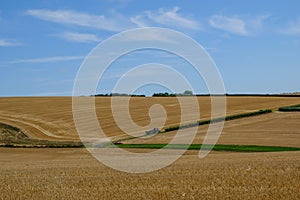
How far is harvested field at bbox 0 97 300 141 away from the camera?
57969 millimetres

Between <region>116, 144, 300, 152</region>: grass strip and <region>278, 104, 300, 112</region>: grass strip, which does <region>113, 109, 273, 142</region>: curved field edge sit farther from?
<region>116, 144, 300, 152</region>: grass strip

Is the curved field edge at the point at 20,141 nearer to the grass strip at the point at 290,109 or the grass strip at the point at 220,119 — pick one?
the grass strip at the point at 220,119

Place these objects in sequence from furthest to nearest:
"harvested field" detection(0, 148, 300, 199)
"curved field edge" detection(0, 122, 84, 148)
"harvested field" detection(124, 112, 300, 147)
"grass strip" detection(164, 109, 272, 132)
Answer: "grass strip" detection(164, 109, 272, 132) → "curved field edge" detection(0, 122, 84, 148) → "harvested field" detection(124, 112, 300, 147) → "harvested field" detection(0, 148, 300, 199)

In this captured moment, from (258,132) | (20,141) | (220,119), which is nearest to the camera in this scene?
(20,141)

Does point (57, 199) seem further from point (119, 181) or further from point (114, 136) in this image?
point (114, 136)

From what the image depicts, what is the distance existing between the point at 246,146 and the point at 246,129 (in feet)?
41.0

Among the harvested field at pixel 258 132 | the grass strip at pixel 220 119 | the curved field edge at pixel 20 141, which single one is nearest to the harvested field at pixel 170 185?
the harvested field at pixel 258 132

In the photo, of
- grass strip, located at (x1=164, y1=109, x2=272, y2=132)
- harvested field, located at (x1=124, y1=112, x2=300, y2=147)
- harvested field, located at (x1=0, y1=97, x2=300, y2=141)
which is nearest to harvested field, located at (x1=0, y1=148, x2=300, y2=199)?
harvested field, located at (x1=124, y1=112, x2=300, y2=147)

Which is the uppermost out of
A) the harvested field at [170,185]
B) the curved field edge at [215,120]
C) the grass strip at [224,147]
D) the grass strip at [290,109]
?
the grass strip at [290,109]

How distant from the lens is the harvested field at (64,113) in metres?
58.0

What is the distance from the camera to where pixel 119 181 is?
16062 millimetres

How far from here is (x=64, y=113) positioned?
71.0 m

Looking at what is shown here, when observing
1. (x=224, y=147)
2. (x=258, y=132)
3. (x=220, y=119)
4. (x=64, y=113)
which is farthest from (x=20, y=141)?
(x=258, y=132)

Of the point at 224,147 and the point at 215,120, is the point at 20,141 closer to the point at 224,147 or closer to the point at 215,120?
the point at 224,147
